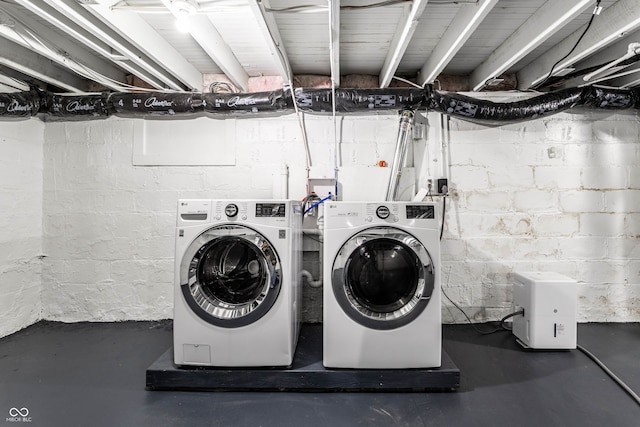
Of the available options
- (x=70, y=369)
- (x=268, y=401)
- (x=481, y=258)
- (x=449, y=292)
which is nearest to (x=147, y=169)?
(x=70, y=369)

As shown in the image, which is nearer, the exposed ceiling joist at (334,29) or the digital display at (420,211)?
the exposed ceiling joist at (334,29)

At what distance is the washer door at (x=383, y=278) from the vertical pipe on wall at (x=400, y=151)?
2.68 ft

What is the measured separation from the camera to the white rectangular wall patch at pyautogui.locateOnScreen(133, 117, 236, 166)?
288 cm

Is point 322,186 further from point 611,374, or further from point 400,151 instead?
point 611,374

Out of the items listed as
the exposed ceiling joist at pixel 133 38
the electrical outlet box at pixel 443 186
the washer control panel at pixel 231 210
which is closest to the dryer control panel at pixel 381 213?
the washer control panel at pixel 231 210

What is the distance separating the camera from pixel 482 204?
113 inches

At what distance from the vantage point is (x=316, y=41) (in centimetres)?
236

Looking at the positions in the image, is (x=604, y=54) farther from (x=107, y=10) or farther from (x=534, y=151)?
(x=107, y=10)

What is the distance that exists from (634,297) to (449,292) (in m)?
1.63

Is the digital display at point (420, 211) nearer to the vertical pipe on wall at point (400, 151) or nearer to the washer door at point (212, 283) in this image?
the vertical pipe on wall at point (400, 151)

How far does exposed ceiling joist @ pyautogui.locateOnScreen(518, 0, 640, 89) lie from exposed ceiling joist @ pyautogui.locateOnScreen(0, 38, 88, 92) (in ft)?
12.7

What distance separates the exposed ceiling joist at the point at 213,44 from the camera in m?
1.88

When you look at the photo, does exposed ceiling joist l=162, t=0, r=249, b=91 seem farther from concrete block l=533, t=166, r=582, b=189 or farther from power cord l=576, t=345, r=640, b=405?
power cord l=576, t=345, r=640, b=405

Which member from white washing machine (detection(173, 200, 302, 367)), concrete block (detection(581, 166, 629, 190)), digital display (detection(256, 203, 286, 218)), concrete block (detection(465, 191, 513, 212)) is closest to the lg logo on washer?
white washing machine (detection(173, 200, 302, 367))
